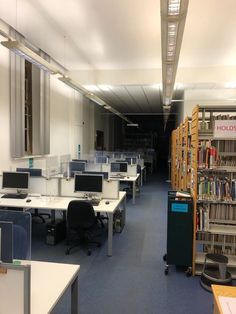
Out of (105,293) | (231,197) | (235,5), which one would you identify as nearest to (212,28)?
(235,5)

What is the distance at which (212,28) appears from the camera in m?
5.08

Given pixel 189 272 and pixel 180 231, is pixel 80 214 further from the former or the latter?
pixel 189 272

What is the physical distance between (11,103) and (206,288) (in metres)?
4.99

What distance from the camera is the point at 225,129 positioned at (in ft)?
11.0

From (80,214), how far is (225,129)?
2288 millimetres

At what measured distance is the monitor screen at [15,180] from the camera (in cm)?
481

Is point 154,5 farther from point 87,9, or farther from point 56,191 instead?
point 56,191

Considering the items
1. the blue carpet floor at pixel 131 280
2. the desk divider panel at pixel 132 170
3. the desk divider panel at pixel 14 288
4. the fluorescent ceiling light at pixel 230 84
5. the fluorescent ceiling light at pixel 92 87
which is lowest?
the blue carpet floor at pixel 131 280

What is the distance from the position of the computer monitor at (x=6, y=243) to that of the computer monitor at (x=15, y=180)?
133 inches

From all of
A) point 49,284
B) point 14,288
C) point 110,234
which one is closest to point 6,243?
point 14,288

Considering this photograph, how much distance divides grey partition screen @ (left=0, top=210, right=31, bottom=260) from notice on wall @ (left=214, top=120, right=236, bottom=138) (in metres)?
2.40

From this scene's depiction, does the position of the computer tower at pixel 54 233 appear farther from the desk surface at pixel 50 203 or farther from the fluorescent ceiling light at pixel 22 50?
the fluorescent ceiling light at pixel 22 50

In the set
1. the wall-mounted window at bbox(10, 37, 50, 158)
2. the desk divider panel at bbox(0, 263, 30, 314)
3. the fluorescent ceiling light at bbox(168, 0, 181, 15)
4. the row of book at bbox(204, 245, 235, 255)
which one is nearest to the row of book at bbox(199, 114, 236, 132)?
the fluorescent ceiling light at bbox(168, 0, 181, 15)

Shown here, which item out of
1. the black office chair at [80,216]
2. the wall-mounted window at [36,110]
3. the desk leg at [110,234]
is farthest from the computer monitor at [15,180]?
the wall-mounted window at [36,110]
